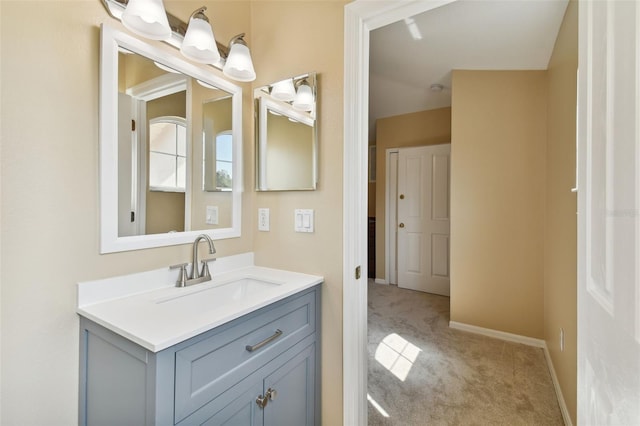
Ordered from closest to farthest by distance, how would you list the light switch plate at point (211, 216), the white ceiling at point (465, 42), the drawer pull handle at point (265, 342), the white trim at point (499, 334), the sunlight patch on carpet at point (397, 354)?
the drawer pull handle at point (265, 342) → the light switch plate at point (211, 216) → the white ceiling at point (465, 42) → the sunlight patch on carpet at point (397, 354) → the white trim at point (499, 334)

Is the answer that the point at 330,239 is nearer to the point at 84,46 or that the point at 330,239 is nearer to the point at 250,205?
the point at 250,205

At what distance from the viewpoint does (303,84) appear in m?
1.44

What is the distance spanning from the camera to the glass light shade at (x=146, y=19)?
1.03 metres

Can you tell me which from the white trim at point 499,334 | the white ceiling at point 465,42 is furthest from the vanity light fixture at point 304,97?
the white trim at point 499,334

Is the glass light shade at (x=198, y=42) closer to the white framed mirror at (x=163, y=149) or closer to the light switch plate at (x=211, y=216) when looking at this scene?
the white framed mirror at (x=163, y=149)

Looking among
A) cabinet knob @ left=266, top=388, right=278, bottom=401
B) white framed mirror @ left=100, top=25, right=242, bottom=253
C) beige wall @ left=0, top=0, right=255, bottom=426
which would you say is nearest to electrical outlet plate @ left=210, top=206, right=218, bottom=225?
white framed mirror @ left=100, top=25, right=242, bottom=253

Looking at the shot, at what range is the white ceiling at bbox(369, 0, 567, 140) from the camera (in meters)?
1.88

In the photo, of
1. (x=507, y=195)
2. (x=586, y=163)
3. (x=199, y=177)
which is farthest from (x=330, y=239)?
(x=507, y=195)

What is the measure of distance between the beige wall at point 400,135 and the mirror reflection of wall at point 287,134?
3.04 m

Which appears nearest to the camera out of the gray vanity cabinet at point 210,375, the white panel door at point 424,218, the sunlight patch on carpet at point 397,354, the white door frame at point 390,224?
the gray vanity cabinet at point 210,375

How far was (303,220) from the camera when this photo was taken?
147 cm

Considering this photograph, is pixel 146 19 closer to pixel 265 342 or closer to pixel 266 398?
pixel 265 342

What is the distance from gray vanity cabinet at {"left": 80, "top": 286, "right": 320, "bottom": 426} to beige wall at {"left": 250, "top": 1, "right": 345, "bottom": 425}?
0.15m

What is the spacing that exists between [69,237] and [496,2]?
2583 mm
